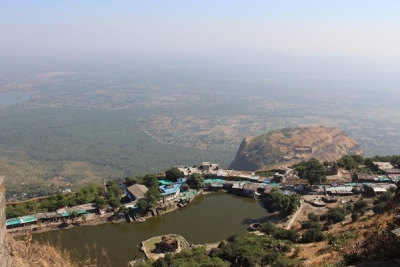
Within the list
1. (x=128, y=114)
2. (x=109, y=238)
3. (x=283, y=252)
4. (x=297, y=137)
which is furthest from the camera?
(x=128, y=114)

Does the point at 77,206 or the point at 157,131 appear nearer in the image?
the point at 77,206

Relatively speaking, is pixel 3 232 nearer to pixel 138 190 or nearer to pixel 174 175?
pixel 138 190

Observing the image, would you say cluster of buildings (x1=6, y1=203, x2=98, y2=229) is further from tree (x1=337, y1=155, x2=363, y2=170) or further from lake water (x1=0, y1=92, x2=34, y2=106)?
lake water (x1=0, y1=92, x2=34, y2=106)

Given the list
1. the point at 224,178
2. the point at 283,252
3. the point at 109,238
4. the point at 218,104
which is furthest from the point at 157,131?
the point at 283,252

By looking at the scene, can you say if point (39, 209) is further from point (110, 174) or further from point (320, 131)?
point (320, 131)

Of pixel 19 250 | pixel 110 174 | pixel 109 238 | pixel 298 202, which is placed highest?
pixel 19 250

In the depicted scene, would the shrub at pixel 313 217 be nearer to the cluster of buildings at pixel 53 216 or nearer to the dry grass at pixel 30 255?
the cluster of buildings at pixel 53 216
